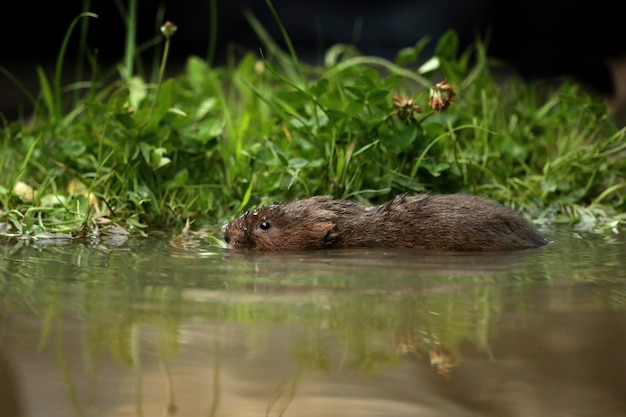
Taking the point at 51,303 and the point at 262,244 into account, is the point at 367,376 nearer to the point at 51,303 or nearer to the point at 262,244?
the point at 51,303

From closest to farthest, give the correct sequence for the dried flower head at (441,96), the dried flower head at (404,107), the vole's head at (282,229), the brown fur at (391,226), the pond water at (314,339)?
→ the pond water at (314,339), the brown fur at (391,226), the vole's head at (282,229), the dried flower head at (441,96), the dried flower head at (404,107)

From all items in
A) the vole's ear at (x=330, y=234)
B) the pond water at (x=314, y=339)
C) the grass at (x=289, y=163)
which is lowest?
the pond water at (x=314, y=339)

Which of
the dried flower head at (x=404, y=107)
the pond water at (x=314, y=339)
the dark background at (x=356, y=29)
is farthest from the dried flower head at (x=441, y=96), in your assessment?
the dark background at (x=356, y=29)

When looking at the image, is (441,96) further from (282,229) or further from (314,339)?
(314,339)

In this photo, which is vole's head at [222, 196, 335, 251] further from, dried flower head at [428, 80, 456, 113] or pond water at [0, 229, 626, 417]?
dried flower head at [428, 80, 456, 113]

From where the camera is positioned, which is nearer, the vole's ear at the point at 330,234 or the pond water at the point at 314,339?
the pond water at the point at 314,339

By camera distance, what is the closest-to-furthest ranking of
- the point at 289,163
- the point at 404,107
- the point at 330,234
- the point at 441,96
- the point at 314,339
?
the point at 314,339 < the point at 330,234 < the point at 441,96 < the point at 404,107 < the point at 289,163

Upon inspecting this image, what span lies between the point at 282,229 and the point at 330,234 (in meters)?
0.21

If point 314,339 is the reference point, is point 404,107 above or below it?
above

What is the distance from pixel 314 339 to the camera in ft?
7.45

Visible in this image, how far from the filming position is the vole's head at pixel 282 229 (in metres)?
3.73

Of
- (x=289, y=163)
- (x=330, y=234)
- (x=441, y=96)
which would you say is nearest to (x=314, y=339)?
(x=330, y=234)

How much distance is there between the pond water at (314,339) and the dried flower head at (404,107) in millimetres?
1076

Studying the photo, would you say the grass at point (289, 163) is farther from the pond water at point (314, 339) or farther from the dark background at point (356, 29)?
the dark background at point (356, 29)
